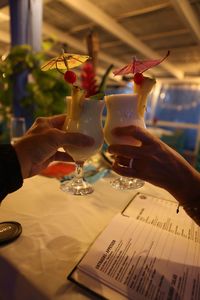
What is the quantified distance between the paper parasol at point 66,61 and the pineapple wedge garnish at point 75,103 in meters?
0.07

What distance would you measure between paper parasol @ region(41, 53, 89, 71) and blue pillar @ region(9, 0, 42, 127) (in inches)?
78.0

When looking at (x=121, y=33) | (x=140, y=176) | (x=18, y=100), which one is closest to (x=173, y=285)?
(x=140, y=176)

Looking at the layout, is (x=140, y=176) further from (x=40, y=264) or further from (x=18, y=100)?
(x=18, y=100)

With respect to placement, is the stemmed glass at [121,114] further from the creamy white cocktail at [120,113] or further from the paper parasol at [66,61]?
the paper parasol at [66,61]

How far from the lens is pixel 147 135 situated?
23.6 inches

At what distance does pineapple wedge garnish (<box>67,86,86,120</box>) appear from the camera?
0.72 meters

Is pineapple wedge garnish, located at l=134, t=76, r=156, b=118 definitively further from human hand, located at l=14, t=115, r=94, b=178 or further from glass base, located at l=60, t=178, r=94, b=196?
glass base, located at l=60, t=178, r=94, b=196

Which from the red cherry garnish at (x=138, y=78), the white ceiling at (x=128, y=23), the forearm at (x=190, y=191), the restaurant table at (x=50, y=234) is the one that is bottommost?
the restaurant table at (x=50, y=234)

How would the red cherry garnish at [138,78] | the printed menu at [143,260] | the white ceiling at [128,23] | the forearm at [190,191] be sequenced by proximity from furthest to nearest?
the white ceiling at [128,23]
the red cherry garnish at [138,78]
the forearm at [190,191]
the printed menu at [143,260]

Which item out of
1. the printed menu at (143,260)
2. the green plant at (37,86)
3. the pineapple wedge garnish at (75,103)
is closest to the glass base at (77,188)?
the printed menu at (143,260)

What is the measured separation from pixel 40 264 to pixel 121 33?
3422mm

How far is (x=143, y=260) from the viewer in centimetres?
54

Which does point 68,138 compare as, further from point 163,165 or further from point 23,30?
point 23,30

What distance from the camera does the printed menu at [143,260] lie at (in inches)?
17.9
